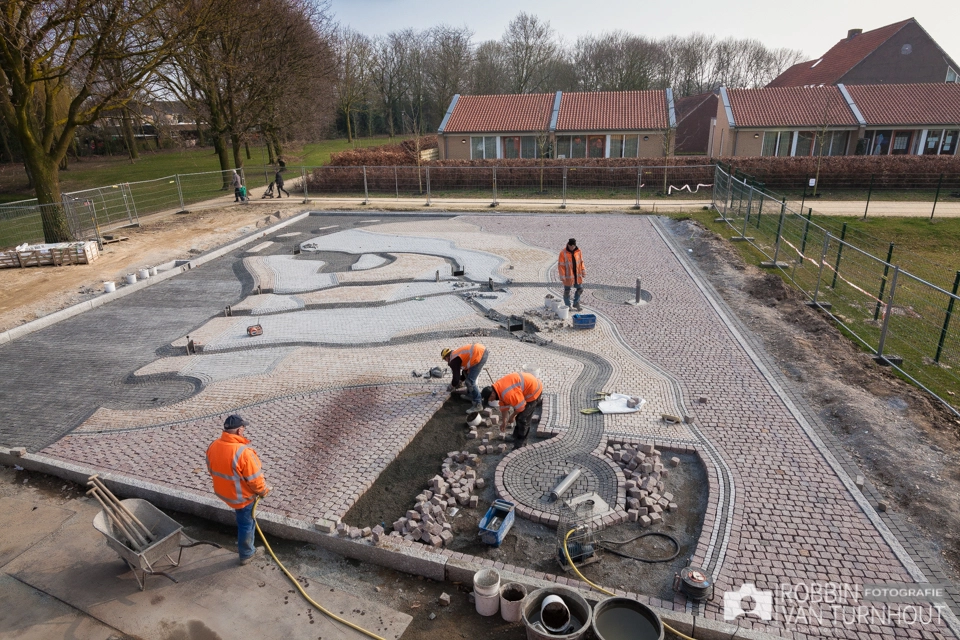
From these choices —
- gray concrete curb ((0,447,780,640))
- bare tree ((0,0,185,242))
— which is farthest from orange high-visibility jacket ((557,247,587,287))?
bare tree ((0,0,185,242))

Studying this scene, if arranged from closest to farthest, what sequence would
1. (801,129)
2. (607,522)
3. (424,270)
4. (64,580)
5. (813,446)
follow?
1. (64,580)
2. (607,522)
3. (813,446)
4. (424,270)
5. (801,129)

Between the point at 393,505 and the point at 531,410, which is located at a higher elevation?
the point at 531,410

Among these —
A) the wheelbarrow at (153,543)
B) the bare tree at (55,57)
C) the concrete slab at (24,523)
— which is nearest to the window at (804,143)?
the bare tree at (55,57)

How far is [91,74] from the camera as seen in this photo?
18.5m

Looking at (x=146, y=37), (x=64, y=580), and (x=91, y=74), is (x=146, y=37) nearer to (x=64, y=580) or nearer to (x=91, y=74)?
(x=91, y=74)

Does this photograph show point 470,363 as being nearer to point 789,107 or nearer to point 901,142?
point 789,107

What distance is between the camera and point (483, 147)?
36688mm

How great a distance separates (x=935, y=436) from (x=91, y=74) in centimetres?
2356

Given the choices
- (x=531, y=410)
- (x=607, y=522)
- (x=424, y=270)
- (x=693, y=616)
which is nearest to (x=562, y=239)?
(x=424, y=270)

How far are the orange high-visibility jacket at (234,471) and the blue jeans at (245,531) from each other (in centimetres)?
13

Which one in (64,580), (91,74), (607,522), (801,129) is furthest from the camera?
(801,129)

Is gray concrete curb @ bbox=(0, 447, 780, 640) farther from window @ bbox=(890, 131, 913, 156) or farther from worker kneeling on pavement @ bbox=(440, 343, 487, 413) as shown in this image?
window @ bbox=(890, 131, 913, 156)

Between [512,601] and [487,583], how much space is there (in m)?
0.29

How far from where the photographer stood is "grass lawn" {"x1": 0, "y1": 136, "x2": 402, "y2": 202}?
113 ft
